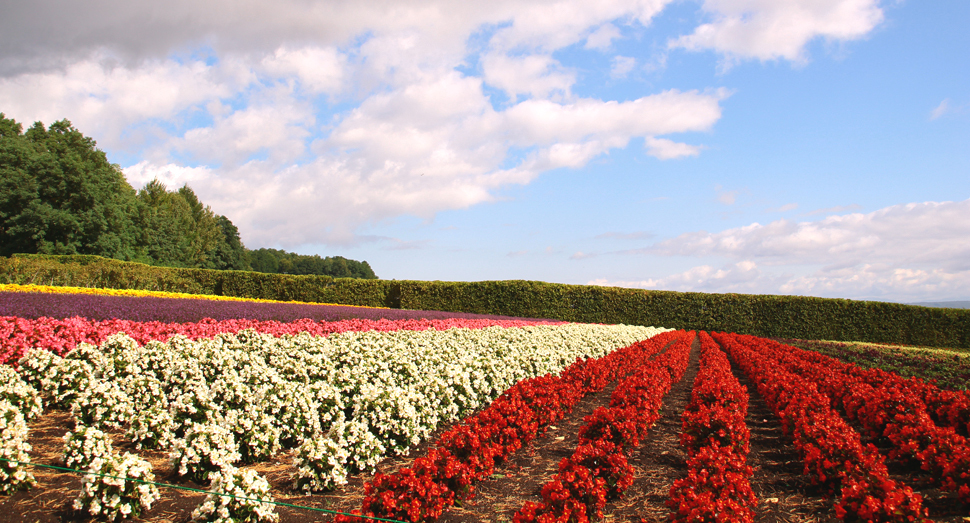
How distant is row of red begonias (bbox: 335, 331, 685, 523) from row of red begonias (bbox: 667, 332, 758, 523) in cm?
165

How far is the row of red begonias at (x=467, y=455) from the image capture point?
3.59 m

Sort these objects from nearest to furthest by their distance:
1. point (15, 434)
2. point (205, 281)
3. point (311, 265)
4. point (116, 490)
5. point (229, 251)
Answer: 1. point (116, 490)
2. point (15, 434)
3. point (205, 281)
4. point (229, 251)
5. point (311, 265)

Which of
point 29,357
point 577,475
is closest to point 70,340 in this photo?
point 29,357

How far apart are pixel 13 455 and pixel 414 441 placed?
3.44m

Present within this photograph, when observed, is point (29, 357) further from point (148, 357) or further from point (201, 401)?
point (201, 401)

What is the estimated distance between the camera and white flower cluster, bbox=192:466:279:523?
348cm

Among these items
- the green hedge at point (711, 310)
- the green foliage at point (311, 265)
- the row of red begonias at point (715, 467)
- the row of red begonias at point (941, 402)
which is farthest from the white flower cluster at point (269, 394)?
the green foliage at point (311, 265)

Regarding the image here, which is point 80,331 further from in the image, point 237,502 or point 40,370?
point 237,502

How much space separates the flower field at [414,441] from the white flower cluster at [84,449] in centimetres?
2

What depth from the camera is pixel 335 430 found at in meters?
4.95

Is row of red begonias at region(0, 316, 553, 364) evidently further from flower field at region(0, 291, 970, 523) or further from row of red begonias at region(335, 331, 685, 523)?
row of red begonias at region(335, 331, 685, 523)

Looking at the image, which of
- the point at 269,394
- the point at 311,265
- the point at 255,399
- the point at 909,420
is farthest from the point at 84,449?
the point at 311,265

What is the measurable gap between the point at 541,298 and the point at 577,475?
24890 millimetres

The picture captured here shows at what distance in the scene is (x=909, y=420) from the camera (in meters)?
5.96
